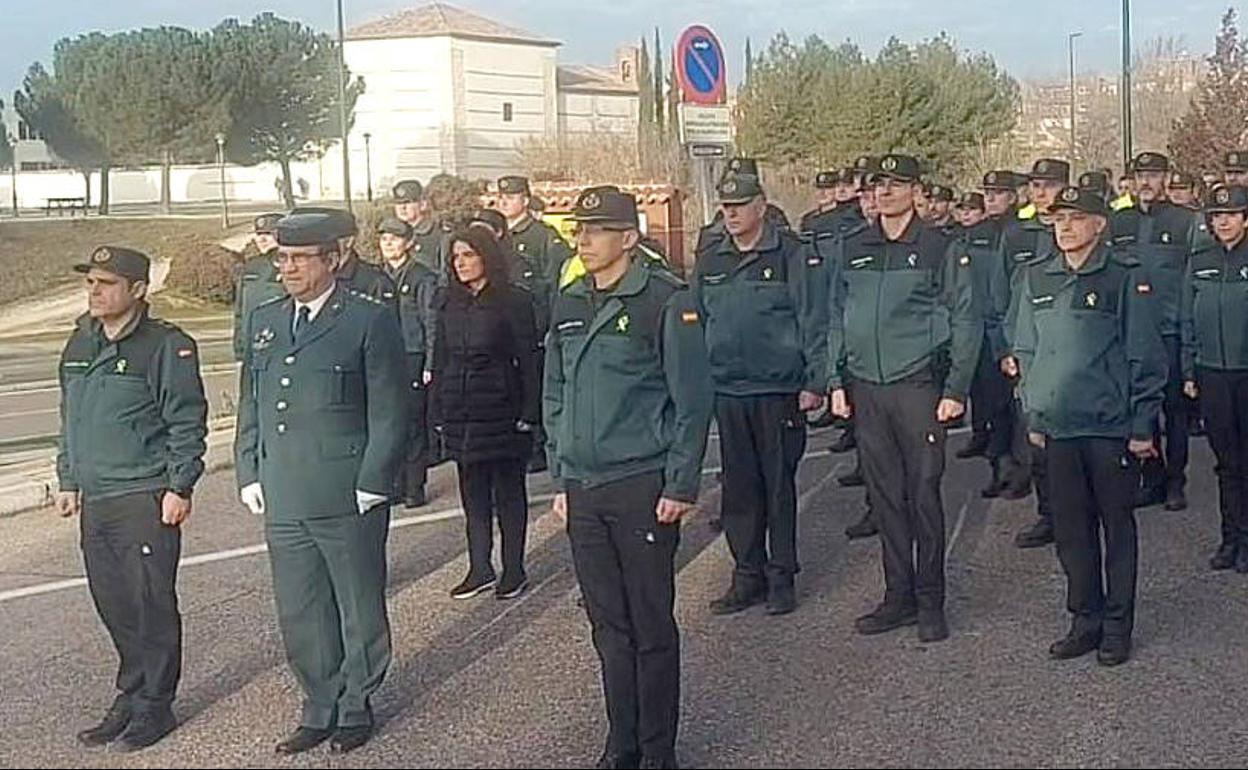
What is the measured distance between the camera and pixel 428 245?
10.6 m

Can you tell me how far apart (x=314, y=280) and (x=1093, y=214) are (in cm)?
310

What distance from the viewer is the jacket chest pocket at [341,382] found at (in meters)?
5.77

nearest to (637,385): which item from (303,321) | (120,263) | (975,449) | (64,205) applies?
(303,321)

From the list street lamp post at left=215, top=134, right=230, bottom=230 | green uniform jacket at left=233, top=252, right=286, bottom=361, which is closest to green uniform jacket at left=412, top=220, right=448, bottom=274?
green uniform jacket at left=233, top=252, right=286, bottom=361

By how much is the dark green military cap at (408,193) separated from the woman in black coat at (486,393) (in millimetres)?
2829

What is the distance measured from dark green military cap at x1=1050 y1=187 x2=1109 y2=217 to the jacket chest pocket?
2.92m

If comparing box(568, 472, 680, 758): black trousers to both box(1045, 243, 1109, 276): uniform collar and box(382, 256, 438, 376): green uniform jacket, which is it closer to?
box(1045, 243, 1109, 276): uniform collar

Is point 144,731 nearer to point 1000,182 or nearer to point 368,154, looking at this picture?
point 1000,182

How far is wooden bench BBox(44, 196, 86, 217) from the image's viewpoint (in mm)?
64181

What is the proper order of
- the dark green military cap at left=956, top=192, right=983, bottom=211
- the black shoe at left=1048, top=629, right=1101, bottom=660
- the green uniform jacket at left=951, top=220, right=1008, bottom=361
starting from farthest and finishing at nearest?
1. the dark green military cap at left=956, top=192, right=983, bottom=211
2. the green uniform jacket at left=951, top=220, right=1008, bottom=361
3. the black shoe at left=1048, top=629, right=1101, bottom=660

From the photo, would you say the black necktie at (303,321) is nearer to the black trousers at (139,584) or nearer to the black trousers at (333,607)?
the black trousers at (333,607)

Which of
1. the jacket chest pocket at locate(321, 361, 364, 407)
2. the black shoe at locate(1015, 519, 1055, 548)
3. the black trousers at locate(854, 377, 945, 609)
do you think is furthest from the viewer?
the black shoe at locate(1015, 519, 1055, 548)

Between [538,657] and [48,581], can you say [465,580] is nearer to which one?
[538,657]

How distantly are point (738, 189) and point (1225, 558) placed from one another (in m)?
3.07
